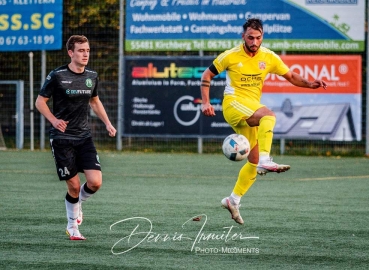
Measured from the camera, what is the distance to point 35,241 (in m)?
8.59

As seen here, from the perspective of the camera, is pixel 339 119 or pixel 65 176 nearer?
pixel 65 176

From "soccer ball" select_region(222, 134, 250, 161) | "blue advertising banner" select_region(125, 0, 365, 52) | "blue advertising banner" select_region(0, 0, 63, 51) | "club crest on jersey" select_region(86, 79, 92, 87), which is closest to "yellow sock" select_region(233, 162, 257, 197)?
"soccer ball" select_region(222, 134, 250, 161)

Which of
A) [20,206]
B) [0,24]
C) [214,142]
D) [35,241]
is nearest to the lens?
[35,241]

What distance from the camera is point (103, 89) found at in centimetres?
2503

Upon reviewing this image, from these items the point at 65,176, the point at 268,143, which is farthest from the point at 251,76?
the point at 65,176

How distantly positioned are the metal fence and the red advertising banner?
0.52 meters

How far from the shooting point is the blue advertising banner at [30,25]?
25.2m

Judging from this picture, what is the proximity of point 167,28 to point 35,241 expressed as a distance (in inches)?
638

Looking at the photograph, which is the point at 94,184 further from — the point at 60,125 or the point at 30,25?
the point at 30,25

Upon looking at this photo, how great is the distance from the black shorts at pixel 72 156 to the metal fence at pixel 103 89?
47.8 feet

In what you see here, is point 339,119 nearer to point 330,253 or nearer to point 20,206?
point 20,206

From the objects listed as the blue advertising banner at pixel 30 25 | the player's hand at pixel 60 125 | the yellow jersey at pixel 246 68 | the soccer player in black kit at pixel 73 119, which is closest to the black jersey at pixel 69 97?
the soccer player in black kit at pixel 73 119

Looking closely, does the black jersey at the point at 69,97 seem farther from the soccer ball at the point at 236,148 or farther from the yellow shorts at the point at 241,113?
the yellow shorts at the point at 241,113

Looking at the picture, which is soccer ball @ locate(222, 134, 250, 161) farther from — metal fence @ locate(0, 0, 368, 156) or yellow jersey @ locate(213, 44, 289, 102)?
metal fence @ locate(0, 0, 368, 156)
